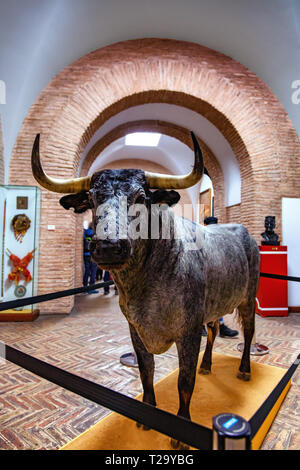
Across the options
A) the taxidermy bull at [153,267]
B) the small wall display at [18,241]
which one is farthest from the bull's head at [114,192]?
the small wall display at [18,241]

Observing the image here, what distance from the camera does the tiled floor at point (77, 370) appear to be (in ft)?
7.64

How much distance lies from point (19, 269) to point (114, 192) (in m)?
5.08

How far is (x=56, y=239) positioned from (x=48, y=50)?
4.36 meters

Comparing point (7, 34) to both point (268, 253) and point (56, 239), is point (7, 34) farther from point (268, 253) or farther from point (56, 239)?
point (268, 253)

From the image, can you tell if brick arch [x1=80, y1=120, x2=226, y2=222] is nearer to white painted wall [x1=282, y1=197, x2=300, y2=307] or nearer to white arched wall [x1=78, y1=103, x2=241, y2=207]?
white arched wall [x1=78, y1=103, x2=241, y2=207]

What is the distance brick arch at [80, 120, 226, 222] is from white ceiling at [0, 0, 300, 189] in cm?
314

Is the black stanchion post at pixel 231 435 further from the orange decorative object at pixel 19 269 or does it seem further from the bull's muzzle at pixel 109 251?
the orange decorative object at pixel 19 269

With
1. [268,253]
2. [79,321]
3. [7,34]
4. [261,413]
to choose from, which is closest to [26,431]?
[261,413]

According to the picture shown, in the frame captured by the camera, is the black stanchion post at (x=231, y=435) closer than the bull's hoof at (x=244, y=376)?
Yes

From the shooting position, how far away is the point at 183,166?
14930mm

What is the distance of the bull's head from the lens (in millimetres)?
1402

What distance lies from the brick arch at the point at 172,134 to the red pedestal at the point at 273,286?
3.49m

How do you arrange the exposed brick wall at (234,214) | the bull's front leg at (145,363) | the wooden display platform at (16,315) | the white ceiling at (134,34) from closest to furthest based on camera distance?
the bull's front leg at (145,363) → the wooden display platform at (16,315) → the white ceiling at (134,34) → the exposed brick wall at (234,214)

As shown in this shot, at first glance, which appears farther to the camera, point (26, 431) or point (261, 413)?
point (26, 431)
